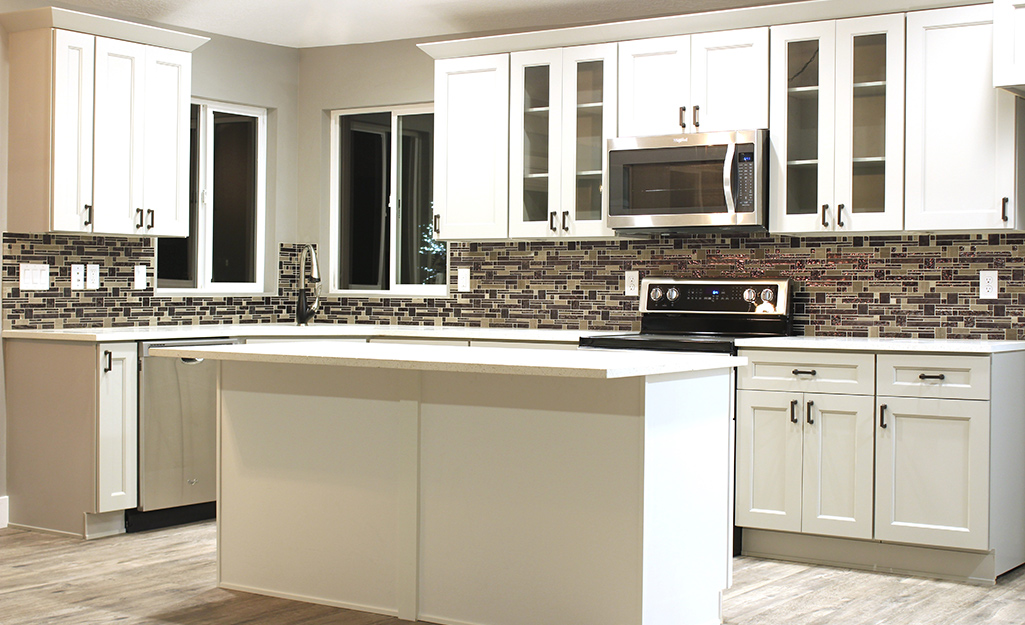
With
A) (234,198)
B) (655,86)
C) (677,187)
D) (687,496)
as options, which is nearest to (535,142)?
(655,86)

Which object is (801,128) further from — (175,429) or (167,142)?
(175,429)

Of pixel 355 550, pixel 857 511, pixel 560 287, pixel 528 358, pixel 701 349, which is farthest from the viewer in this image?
pixel 560 287

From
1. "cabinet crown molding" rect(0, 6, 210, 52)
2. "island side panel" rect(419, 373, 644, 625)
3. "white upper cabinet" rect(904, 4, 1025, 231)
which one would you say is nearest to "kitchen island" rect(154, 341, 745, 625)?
"island side panel" rect(419, 373, 644, 625)

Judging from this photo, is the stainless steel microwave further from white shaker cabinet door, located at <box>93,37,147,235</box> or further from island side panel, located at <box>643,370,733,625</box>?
white shaker cabinet door, located at <box>93,37,147,235</box>

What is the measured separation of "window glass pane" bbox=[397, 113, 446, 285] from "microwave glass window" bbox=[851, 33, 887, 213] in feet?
7.57

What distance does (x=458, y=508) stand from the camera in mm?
3035

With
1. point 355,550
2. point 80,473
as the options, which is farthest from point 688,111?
point 80,473

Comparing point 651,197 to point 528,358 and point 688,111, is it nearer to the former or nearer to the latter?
point 688,111

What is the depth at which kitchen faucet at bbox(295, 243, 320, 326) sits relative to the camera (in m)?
5.53

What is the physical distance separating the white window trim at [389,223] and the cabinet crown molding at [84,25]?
4.00 ft

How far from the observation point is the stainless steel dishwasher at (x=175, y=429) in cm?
442

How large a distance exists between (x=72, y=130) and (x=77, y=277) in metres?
0.71

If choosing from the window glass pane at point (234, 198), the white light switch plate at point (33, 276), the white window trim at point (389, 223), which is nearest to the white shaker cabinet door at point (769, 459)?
the white window trim at point (389, 223)

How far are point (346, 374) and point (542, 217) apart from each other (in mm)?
1890
